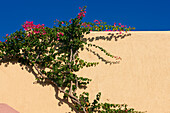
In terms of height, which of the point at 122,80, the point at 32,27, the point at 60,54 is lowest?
the point at 122,80

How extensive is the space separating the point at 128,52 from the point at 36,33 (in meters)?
2.89

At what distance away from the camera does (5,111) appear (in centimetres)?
545

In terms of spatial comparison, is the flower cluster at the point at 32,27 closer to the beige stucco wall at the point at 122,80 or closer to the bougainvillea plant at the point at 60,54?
the bougainvillea plant at the point at 60,54

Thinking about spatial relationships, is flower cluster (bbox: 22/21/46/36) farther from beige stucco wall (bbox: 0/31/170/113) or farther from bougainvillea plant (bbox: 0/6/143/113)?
beige stucco wall (bbox: 0/31/170/113)

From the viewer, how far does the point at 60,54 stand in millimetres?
6422

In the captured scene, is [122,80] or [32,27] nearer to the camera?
[122,80]

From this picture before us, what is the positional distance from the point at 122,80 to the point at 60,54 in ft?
6.63

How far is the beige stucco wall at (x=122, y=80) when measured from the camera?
6.09m

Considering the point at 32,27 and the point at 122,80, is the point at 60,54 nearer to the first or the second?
the point at 32,27

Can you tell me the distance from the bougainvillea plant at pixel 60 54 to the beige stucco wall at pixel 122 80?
0.69 feet

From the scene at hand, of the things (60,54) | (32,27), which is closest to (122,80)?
(60,54)

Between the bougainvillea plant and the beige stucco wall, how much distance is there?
21 cm

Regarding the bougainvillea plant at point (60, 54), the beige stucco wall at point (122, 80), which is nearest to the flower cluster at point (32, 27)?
the bougainvillea plant at point (60, 54)

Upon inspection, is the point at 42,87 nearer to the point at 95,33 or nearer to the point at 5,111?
the point at 5,111
